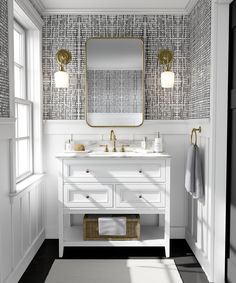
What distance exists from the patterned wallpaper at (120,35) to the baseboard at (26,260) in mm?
1279

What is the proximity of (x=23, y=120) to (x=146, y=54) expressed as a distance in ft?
4.79

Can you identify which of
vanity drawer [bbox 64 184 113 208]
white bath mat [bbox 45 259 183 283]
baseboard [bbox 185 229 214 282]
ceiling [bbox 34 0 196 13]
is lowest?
white bath mat [bbox 45 259 183 283]

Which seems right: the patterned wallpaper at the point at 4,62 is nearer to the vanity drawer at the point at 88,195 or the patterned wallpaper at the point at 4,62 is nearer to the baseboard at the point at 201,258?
the vanity drawer at the point at 88,195

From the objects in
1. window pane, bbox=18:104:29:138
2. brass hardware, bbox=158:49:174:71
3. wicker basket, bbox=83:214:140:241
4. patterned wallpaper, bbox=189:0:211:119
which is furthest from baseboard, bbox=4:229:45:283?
brass hardware, bbox=158:49:174:71

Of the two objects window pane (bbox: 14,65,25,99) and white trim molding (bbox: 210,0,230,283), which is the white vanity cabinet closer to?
white trim molding (bbox: 210,0,230,283)

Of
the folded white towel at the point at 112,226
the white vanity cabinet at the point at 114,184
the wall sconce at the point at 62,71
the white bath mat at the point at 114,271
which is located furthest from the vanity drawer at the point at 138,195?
the wall sconce at the point at 62,71

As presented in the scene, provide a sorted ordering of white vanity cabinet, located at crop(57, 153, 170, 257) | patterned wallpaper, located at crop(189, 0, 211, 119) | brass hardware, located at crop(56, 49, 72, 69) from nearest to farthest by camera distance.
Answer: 1. patterned wallpaper, located at crop(189, 0, 211, 119)
2. white vanity cabinet, located at crop(57, 153, 170, 257)
3. brass hardware, located at crop(56, 49, 72, 69)

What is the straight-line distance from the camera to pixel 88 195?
3594 millimetres

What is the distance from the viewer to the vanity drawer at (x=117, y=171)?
3586 mm

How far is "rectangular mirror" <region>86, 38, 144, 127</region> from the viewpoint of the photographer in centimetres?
408

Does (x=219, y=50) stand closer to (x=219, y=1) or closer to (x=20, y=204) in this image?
(x=219, y=1)

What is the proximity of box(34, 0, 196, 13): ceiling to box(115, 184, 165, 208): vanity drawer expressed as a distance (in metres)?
1.79

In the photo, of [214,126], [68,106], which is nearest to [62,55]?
[68,106]

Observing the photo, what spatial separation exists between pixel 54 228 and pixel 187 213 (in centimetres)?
145
